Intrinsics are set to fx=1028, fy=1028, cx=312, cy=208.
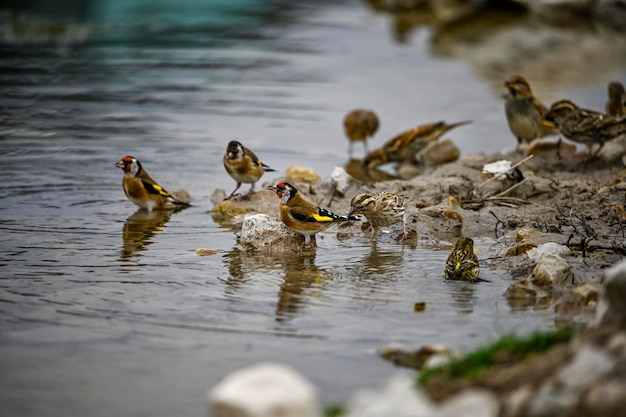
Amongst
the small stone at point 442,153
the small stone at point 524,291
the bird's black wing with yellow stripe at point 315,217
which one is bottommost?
the small stone at point 524,291

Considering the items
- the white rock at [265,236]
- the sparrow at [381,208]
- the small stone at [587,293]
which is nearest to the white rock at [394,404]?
the small stone at [587,293]

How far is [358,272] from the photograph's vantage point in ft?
29.6

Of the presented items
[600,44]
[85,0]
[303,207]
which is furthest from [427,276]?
[85,0]

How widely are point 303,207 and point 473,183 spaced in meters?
2.89

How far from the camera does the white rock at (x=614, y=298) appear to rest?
592 centimetres

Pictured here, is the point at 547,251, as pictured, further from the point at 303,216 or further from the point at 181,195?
the point at 181,195

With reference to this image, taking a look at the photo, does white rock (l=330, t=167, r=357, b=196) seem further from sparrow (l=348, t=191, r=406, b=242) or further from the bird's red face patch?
the bird's red face patch

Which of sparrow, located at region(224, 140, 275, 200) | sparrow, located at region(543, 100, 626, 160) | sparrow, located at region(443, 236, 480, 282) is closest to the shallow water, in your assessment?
sparrow, located at region(443, 236, 480, 282)

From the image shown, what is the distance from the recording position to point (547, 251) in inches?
342

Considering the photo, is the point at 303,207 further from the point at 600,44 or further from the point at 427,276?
the point at 600,44

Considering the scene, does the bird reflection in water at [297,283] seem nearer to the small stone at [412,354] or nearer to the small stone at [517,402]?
the small stone at [412,354]

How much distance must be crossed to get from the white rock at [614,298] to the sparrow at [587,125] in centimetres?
684

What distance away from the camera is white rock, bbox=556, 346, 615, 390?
515 centimetres

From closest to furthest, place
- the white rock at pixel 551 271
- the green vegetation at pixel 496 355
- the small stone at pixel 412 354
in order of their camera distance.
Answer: the green vegetation at pixel 496 355 < the small stone at pixel 412 354 < the white rock at pixel 551 271
